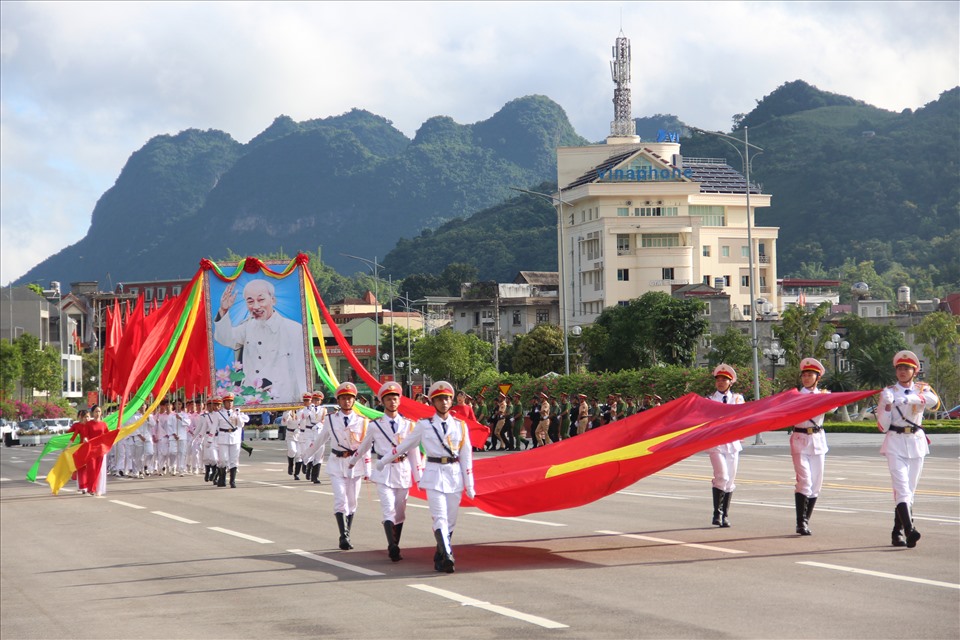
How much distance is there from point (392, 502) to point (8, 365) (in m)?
82.1

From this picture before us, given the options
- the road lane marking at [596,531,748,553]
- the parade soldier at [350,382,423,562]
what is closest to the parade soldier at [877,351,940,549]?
the road lane marking at [596,531,748,553]

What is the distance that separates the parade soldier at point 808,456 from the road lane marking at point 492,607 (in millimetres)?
5175

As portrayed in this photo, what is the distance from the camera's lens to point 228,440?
30.1 m

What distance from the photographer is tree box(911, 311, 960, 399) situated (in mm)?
72250

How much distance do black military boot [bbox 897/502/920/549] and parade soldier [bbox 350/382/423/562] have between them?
5258mm

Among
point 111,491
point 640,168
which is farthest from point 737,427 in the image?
point 640,168

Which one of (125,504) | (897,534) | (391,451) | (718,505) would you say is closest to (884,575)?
(897,534)

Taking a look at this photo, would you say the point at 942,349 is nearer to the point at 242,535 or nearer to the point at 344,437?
the point at 242,535

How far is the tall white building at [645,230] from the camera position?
4250 inches

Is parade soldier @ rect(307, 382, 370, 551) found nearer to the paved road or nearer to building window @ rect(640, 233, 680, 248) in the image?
the paved road

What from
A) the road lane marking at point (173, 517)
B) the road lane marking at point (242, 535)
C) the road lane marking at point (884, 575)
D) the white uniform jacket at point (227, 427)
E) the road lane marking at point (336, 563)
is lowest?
the road lane marking at point (173, 517)

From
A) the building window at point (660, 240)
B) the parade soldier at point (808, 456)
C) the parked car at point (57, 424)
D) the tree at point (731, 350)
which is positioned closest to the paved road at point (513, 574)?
the parade soldier at point (808, 456)

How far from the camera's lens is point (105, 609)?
1301cm

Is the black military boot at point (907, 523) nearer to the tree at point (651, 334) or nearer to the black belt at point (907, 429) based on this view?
the black belt at point (907, 429)
